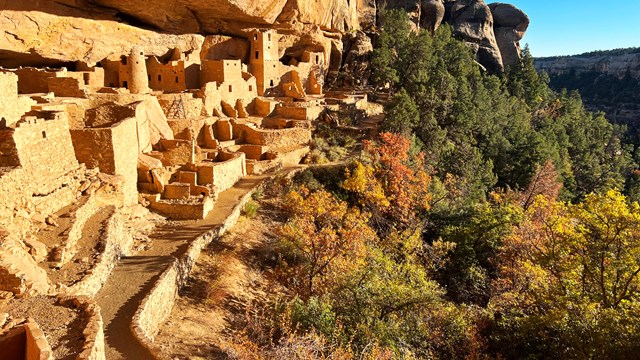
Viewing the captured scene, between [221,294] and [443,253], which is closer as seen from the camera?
[221,294]

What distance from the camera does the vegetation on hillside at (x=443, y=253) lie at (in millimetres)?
11312

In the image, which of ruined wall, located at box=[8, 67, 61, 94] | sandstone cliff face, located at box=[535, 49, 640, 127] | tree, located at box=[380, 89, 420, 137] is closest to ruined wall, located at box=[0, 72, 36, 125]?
ruined wall, located at box=[8, 67, 61, 94]

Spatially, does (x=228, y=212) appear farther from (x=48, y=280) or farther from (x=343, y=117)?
(x=343, y=117)

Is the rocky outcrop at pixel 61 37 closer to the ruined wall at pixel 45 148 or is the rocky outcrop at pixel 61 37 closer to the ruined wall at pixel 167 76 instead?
the ruined wall at pixel 167 76

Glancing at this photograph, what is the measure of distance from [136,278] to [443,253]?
12.4 metres

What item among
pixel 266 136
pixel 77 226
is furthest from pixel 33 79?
pixel 266 136

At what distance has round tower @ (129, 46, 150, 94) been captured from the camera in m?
21.3

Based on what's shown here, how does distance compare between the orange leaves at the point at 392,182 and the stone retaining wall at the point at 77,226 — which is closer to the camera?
the stone retaining wall at the point at 77,226

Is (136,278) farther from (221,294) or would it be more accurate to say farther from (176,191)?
(176,191)

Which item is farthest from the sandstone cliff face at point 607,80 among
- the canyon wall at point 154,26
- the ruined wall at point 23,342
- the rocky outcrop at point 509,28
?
the ruined wall at point 23,342

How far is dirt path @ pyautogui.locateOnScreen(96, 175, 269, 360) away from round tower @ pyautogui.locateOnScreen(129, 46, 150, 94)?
840cm

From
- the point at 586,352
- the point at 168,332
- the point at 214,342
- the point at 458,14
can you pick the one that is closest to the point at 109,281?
the point at 168,332

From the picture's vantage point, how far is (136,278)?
429 inches

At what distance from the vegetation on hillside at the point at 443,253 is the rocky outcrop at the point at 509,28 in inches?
916
